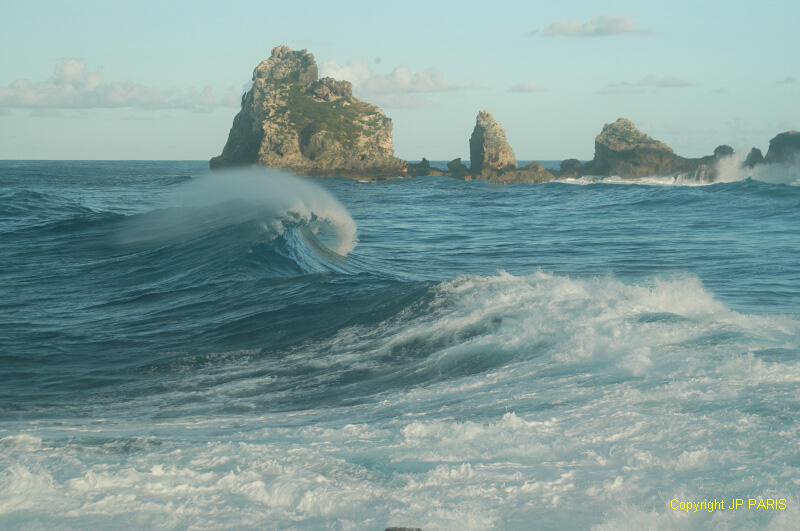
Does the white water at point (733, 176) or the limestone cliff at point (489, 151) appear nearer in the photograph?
the white water at point (733, 176)

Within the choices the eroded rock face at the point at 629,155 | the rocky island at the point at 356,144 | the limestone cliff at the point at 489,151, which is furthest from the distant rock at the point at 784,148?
the limestone cliff at the point at 489,151

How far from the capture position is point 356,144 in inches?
3578

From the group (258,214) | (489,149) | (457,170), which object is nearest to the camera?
(258,214)

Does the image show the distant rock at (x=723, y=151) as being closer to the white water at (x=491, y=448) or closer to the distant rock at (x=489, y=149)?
the distant rock at (x=489, y=149)

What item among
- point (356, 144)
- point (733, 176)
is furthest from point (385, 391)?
point (356, 144)

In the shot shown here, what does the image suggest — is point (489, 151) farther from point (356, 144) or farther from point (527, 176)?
point (356, 144)

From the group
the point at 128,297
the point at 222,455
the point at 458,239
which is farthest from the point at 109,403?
the point at 458,239

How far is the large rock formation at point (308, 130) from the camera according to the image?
3506 inches

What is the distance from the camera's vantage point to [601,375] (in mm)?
8812

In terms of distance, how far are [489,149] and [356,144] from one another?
15019 mm

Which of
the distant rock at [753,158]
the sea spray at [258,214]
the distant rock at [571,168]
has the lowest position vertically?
the sea spray at [258,214]

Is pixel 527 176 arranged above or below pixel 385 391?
above

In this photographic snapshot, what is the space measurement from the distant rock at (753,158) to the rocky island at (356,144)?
80 mm

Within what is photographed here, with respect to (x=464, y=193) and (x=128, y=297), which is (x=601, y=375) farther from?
(x=464, y=193)
